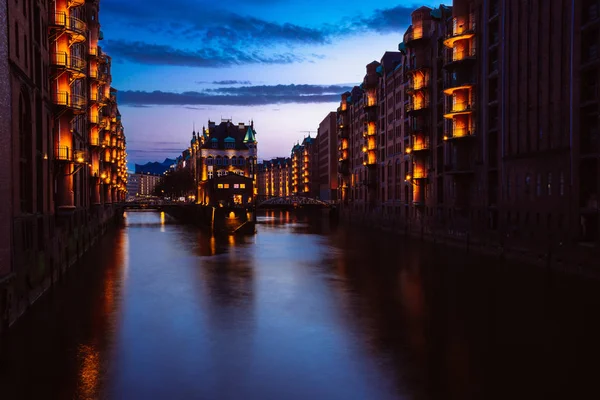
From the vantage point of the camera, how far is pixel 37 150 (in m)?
35.8

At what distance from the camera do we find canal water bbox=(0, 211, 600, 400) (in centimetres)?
1777

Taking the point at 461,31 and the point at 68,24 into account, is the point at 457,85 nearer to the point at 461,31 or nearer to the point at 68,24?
the point at 461,31

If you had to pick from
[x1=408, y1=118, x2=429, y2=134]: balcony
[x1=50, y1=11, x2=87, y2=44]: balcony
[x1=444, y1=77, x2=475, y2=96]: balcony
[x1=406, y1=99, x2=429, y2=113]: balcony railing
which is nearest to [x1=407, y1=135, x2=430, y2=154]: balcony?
[x1=408, y1=118, x2=429, y2=134]: balcony

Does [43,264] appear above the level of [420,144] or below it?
below

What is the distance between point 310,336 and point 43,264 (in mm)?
17667

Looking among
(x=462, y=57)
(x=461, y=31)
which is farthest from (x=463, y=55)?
(x=461, y=31)

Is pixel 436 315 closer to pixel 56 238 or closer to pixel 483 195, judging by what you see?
pixel 56 238

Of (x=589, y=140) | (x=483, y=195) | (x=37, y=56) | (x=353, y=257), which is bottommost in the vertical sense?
(x=353, y=257)

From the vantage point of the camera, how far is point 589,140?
1661 inches

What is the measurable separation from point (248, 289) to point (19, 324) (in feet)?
47.2

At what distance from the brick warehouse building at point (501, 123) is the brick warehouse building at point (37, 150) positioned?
33.5 metres

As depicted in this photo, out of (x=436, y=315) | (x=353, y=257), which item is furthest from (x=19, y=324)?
(x=353, y=257)

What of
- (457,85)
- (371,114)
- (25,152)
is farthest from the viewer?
(371,114)

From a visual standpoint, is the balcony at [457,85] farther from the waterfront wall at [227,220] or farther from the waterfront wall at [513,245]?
the waterfront wall at [227,220]
